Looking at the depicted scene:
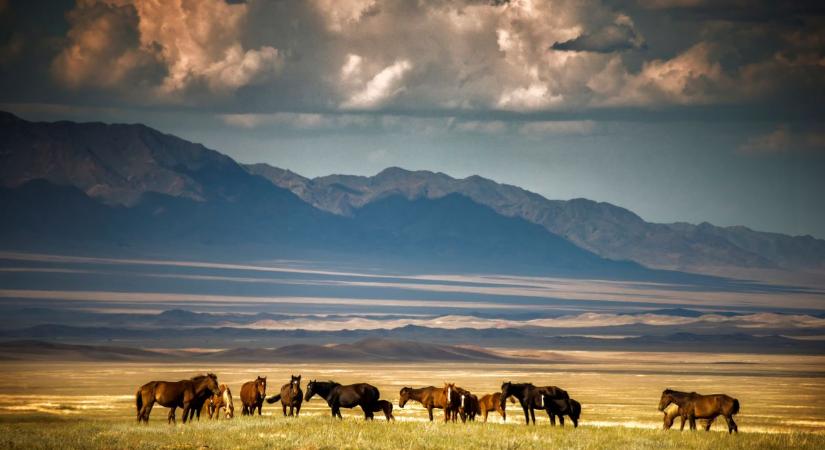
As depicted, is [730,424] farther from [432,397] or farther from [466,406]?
[432,397]

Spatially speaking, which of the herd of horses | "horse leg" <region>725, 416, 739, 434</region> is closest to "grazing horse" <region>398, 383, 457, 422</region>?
the herd of horses

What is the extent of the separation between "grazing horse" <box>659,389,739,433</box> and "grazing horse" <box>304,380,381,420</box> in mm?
8987

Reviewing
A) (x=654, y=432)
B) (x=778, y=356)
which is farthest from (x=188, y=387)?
(x=778, y=356)

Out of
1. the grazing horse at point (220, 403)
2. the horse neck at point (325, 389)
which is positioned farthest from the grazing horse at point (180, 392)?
the horse neck at point (325, 389)

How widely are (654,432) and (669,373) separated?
99.0 m

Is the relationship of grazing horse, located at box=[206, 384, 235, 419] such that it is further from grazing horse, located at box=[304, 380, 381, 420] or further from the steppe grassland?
grazing horse, located at box=[304, 380, 381, 420]

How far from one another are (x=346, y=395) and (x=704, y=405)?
11.0 metres

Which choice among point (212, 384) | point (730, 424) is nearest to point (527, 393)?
point (730, 424)

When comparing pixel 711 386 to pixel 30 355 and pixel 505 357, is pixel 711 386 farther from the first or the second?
pixel 30 355

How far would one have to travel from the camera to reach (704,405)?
35.9 m

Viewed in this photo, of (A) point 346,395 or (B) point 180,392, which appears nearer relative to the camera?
(B) point 180,392

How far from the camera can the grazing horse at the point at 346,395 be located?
37.2 m

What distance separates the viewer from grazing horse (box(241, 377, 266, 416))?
129ft

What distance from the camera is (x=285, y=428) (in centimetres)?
3334
